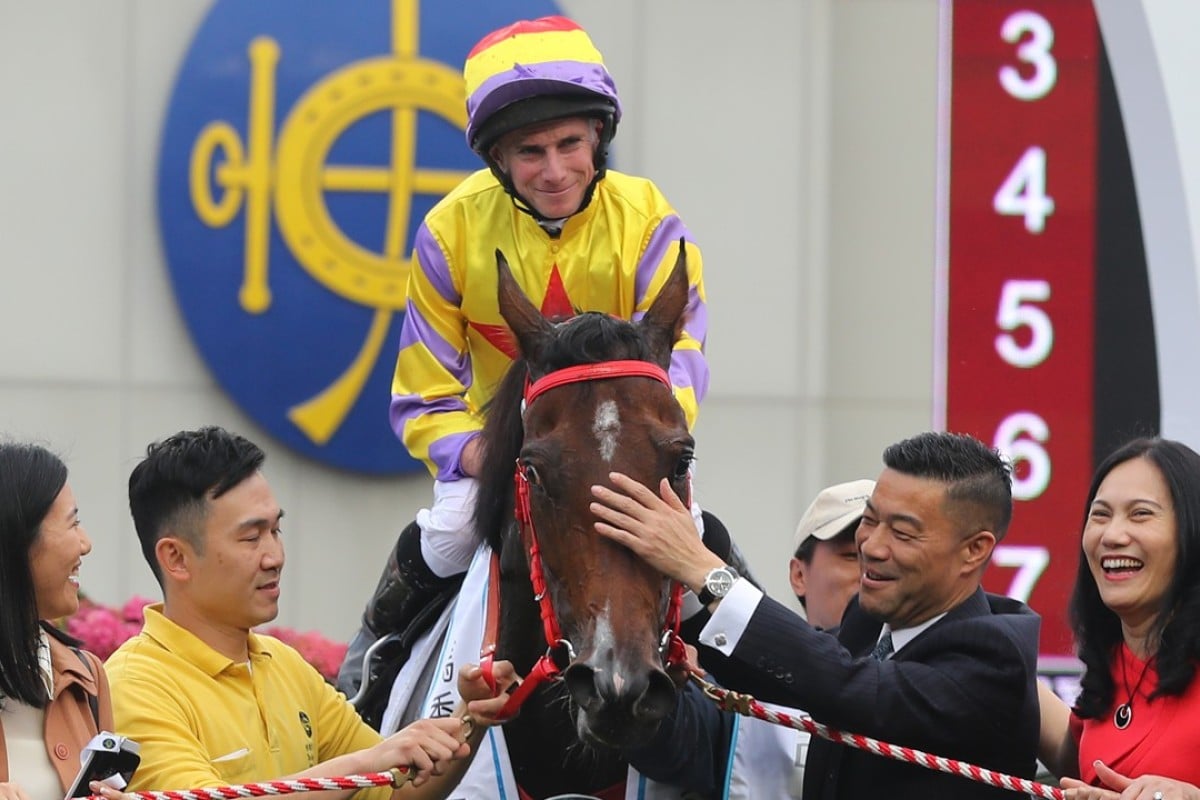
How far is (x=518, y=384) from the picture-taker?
3.38 metres

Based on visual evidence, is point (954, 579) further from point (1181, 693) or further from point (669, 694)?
point (669, 694)

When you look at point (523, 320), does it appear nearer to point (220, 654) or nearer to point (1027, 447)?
point (220, 654)

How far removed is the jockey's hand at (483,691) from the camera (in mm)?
3117

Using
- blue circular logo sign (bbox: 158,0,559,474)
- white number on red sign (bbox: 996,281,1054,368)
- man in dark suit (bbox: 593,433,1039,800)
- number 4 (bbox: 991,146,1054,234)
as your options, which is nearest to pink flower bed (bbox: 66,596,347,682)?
blue circular logo sign (bbox: 158,0,559,474)

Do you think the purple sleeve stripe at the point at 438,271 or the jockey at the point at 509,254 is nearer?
the jockey at the point at 509,254

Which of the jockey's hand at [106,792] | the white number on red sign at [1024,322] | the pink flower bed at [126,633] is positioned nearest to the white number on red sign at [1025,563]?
the white number on red sign at [1024,322]

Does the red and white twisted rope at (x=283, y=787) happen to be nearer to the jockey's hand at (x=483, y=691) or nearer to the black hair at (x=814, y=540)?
the jockey's hand at (x=483, y=691)

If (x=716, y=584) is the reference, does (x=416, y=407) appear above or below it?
above

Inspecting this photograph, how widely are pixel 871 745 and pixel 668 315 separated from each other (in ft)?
2.69

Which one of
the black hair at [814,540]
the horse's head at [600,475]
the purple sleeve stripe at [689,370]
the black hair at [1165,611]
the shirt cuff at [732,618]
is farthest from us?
the black hair at [814,540]

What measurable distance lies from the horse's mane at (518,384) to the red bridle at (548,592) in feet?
0.09

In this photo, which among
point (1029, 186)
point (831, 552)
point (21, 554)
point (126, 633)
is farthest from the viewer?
point (1029, 186)

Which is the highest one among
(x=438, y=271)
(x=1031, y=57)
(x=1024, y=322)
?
(x=1031, y=57)

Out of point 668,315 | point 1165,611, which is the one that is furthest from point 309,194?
point 1165,611
